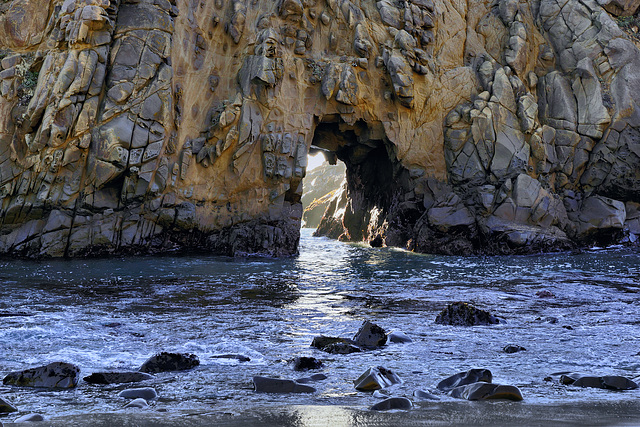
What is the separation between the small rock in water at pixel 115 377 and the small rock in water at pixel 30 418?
1359 mm

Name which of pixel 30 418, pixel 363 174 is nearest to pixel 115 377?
pixel 30 418

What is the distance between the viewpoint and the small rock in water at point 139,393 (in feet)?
17.4

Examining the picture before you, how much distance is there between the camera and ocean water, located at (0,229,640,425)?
16.6 feet

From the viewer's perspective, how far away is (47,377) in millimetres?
5770

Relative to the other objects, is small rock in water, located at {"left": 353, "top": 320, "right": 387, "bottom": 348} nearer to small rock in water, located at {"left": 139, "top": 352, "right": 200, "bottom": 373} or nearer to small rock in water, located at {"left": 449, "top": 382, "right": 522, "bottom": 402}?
small rock in water, located at {"left": 139, "top": 352, "right": 200, "bottom": 373}

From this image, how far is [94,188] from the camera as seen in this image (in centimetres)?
2272

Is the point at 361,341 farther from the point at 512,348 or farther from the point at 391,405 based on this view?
the point at 391,405

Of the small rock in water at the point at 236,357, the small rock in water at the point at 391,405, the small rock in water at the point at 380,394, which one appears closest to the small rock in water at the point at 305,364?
the small rock in water at the point at 236,357

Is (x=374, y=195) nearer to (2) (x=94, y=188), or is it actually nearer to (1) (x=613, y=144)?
(1) (x=613, y=144)

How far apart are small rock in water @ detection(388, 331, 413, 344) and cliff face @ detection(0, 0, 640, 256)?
1741 centimetres

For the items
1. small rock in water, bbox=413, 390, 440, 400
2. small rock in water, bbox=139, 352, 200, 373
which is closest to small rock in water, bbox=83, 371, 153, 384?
small rock in water, bbox=139, 352, 200, 373

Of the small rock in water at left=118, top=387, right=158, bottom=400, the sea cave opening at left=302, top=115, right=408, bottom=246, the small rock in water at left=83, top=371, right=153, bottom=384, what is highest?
the sea cave opening at left=302, top=115, right=408, bottom=246

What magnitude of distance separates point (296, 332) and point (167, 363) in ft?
9.27

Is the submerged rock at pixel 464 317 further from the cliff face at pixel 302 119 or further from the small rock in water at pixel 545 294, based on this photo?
the cliff face at pixel 302 119
